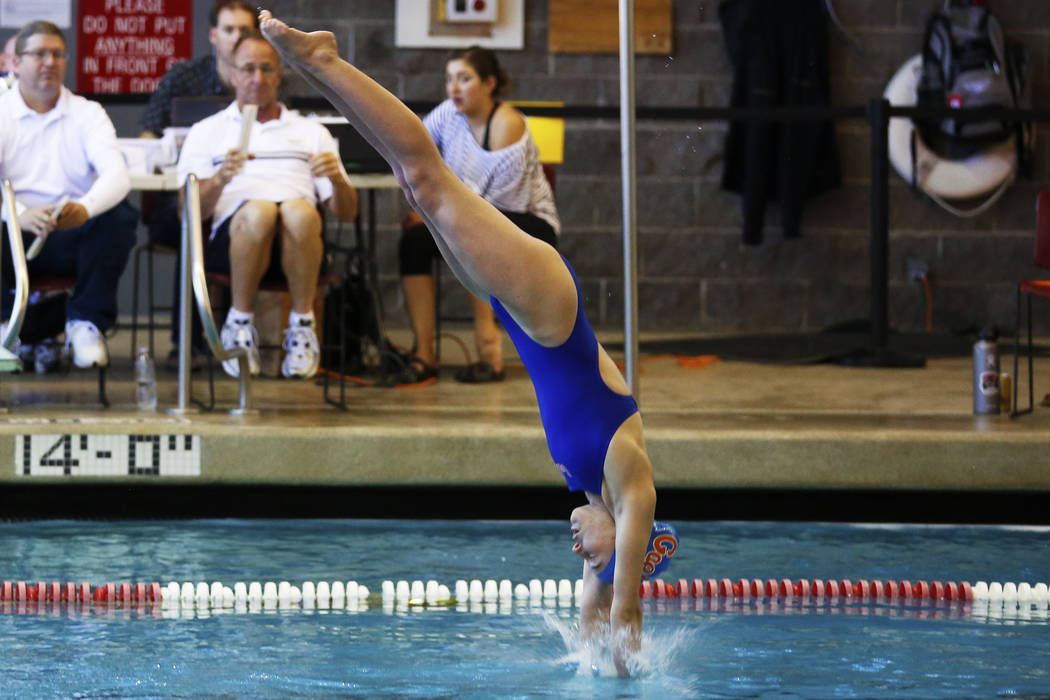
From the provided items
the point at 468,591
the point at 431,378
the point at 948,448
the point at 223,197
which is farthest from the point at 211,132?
the point at 948,448

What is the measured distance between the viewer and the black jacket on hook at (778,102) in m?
7.84

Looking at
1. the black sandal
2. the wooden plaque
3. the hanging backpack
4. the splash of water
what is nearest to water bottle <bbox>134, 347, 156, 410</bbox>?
the black sandal

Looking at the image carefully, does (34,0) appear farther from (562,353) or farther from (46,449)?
(562,353)

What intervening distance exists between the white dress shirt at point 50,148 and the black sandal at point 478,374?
139 cm

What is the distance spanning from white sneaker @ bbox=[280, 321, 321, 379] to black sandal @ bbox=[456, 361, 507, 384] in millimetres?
687

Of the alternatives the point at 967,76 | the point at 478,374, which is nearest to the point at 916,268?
the point at 967,76

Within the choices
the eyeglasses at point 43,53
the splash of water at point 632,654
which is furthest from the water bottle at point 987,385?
the eyeglasses at point 43,53

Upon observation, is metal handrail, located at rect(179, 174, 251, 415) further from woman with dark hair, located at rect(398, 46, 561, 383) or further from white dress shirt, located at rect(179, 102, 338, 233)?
woman with dark hair, located at rect(398, 46, 561, 383)

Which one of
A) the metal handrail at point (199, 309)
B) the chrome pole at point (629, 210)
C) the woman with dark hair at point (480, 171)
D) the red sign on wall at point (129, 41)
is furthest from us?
the red sign on wall at point (129, 41)

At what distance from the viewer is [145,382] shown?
15.2 ft

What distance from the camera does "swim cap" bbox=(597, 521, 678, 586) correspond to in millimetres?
2533

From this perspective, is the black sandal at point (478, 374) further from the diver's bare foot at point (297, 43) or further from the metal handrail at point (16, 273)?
the diver's bare foot at point (297, 43)

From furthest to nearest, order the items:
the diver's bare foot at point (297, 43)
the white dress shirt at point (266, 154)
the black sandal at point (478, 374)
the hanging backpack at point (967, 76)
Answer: the hanging backpack at point (967, 76), the black sandal at point (478, 374), the white dress shirt at point (266, 154), the diver's bare foot at point (297, 43)

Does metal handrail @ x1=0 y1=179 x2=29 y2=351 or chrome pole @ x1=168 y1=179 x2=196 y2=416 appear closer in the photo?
metal handrail @ x1=0 y1=179 x2=29 y2=351
